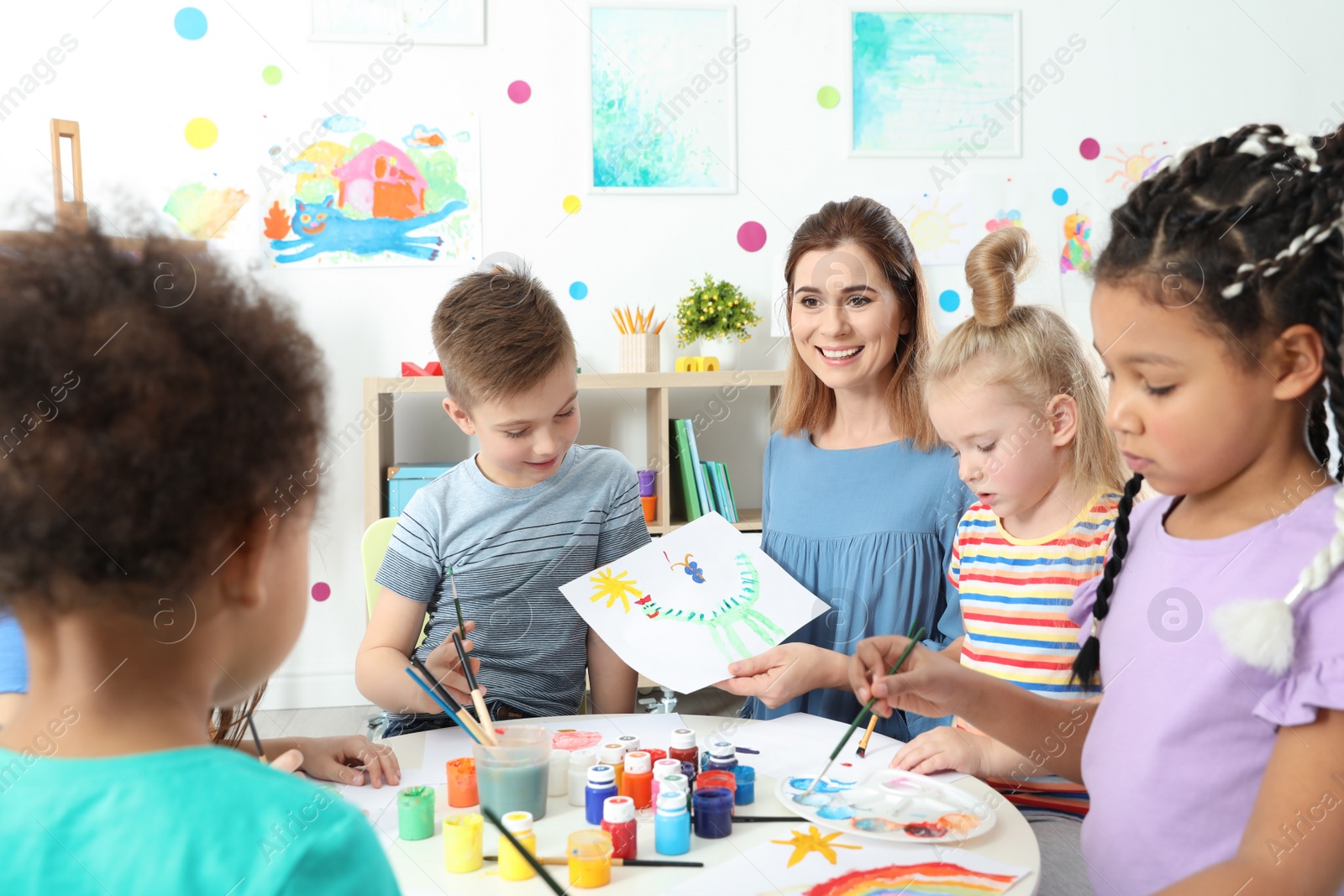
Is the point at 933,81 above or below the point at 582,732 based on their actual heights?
above

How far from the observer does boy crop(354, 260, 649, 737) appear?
1.36m

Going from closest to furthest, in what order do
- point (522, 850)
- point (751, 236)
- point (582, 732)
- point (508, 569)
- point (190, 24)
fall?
point (522, 850)
point (582, 732)
point (508, 569)
point (190, 24)
point (751, 236)

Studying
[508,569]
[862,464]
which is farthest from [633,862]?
[862,464]

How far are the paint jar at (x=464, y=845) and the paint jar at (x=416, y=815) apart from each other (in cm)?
7

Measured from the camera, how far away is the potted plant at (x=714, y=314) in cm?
302

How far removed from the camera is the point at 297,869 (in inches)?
17.9

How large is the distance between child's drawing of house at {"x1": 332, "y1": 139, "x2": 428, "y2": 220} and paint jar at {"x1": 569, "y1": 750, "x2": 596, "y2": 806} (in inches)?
95.7

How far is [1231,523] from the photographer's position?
2.48ft

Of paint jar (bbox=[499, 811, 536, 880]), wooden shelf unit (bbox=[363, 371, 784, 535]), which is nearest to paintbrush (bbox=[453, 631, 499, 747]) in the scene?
paint jar (bbox=[499, 811, 536, 880])

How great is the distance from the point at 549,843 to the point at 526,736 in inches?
4.8

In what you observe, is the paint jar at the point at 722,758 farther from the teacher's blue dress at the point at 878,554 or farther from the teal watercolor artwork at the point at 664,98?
the teal watercolor artwork at the point at 664,98

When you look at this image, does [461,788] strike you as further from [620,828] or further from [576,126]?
[576,126]

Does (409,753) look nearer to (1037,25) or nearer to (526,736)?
(526,736)

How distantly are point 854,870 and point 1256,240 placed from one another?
575 millimetres
